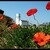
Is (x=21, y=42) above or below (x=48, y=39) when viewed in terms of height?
below

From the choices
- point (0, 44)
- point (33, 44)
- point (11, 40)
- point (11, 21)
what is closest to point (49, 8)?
point (33, 44)

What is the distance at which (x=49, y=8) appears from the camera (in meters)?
2.25

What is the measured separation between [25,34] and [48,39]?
0.62m

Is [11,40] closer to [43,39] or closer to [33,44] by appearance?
[33,44]

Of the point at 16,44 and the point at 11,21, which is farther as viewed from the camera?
the point at 11,21

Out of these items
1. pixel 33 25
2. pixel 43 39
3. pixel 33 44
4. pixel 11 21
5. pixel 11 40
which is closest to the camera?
pixel 43 39

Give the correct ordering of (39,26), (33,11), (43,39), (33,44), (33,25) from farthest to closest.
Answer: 1. (33,25)
2. (39,26)
3. (33,11)
4. (33,44)
5. (43,39)

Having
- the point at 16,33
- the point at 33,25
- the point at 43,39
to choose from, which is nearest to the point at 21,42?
the point at 16,33

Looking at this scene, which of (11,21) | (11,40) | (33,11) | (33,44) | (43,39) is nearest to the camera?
(43,39)

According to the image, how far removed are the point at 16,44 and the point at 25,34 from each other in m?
0.23

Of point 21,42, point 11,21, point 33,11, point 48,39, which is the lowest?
point 11,21

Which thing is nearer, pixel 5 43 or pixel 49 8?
pixel 49 8

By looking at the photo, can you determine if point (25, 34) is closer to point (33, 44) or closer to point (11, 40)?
point (11, 40)

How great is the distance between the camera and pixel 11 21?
4.05 meters
